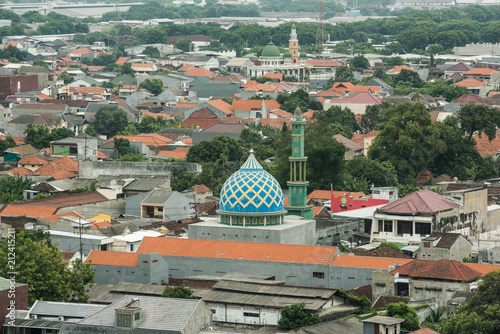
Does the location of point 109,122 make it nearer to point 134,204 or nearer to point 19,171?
point 19,171

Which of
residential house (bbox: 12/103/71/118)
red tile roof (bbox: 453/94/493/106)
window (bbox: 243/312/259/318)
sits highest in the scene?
window (bbox: 243/312/259/318)

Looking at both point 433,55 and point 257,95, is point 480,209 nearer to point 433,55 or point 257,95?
point 257,95

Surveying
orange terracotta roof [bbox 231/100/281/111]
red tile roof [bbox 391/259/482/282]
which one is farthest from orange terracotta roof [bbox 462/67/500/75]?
red tile roof [bbox 391/259/482/282]

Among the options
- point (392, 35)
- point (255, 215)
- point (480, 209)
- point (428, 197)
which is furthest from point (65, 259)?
point (392, 35)

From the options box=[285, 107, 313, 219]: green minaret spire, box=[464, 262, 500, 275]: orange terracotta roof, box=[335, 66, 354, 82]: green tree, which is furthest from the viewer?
box=[335, 66, 354, 82]: green tree

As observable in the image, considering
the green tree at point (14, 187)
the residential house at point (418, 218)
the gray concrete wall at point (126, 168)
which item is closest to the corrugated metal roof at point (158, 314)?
the residential house at point (418, 218)

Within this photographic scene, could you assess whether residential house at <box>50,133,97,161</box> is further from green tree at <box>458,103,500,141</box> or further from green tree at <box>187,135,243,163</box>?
green tree at <box>458,103,500,141</box>

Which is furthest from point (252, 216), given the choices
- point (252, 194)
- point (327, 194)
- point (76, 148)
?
point (76, 148)
